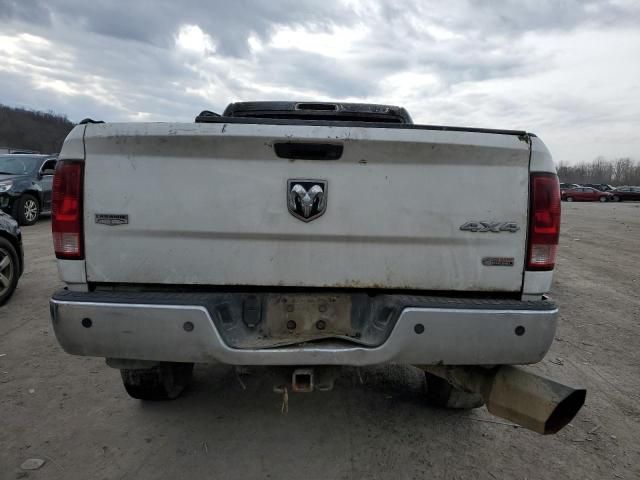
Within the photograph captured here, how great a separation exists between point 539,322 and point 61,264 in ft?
7.63

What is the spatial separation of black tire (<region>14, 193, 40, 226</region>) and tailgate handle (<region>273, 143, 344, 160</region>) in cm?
1171

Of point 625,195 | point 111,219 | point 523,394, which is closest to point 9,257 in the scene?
point 111,219

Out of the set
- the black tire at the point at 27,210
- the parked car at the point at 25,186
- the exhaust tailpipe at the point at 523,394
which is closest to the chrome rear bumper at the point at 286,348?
the exhaust tailpipe at the point at 523,394

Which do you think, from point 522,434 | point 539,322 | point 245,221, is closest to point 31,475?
point 245,221

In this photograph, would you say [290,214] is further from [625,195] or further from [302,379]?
A: [625,195]

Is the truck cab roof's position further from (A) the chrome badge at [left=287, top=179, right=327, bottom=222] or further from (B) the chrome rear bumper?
(B) the chrome rear bumper

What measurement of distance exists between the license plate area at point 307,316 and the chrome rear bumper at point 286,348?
163mm

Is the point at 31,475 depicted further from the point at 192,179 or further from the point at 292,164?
the point at 292,164

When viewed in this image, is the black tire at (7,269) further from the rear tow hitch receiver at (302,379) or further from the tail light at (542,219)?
the tail light at (542,219)

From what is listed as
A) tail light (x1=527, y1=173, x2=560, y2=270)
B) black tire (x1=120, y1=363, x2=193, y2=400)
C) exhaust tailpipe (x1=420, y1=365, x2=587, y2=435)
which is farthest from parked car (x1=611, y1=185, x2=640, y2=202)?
black tire (x1=120, y1=363, x2=193, y2=400)

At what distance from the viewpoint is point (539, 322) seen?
2.11 m

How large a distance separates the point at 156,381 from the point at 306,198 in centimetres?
171

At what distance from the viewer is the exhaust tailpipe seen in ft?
6.50

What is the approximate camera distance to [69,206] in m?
2.18
